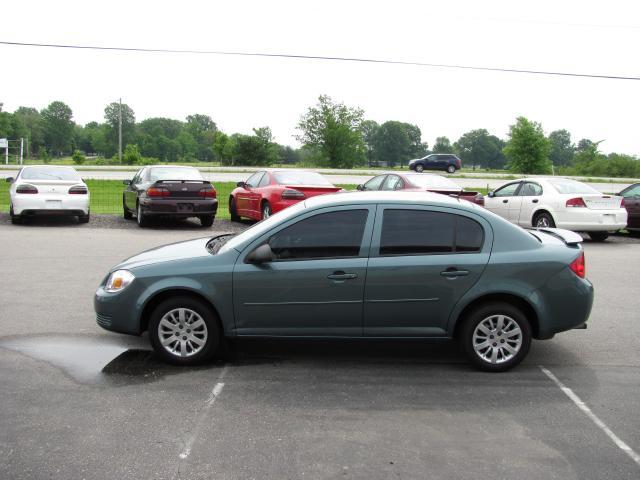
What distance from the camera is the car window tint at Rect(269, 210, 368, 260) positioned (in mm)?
5641

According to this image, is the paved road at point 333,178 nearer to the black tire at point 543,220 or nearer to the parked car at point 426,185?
the parked car at point 426,185

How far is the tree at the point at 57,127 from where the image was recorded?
152 meters

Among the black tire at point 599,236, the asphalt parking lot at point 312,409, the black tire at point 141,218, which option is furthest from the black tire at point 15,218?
the black tire at point 599,236

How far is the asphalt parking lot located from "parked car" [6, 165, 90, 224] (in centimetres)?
1006

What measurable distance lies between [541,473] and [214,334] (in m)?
2.87

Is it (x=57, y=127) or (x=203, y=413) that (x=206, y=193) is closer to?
(x=203, y=413)

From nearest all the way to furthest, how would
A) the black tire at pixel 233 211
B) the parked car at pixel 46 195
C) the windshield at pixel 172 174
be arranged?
the parked car at pixel 46 195 → the windshield at pixel 172 174 → the black tire at pixel 233 211

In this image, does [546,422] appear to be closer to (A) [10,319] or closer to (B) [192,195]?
(A) [10,319]

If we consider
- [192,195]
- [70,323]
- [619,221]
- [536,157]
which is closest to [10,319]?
[70,323]

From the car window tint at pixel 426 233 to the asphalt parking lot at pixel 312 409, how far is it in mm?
1040

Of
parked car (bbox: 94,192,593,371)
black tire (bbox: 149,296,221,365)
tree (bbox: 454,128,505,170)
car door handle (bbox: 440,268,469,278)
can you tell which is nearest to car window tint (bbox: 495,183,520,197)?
parked car (bbox: 94,192,593,371)

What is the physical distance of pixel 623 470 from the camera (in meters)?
3.85

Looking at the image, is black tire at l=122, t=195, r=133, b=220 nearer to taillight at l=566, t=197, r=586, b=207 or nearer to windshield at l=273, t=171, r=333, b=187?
windshield at l=273, t=171, r=333, b=187

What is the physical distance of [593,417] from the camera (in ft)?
15.4
